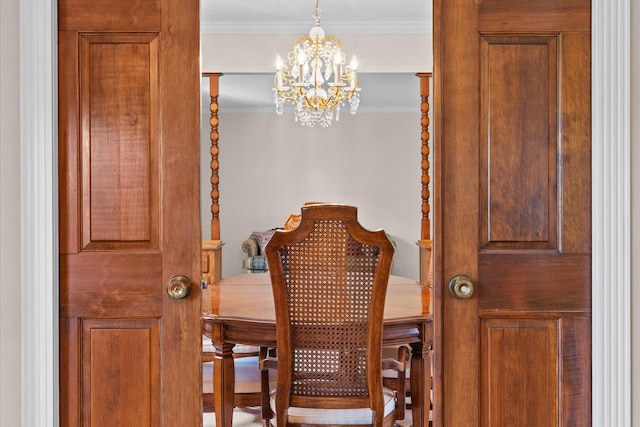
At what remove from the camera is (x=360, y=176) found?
25.3 ft

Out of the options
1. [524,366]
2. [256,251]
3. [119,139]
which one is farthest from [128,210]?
[256,251]

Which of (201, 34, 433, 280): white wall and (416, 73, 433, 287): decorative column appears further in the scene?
(201, 34, 433, 280): white wall

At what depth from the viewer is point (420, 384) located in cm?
258

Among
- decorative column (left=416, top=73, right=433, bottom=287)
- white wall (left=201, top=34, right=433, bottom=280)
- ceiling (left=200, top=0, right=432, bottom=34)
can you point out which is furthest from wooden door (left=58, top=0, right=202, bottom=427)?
white wall (left=201, top=34, right=433, bottom=280)

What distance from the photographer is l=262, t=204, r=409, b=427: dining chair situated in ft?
6.54

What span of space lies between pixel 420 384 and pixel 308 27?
3343 mm

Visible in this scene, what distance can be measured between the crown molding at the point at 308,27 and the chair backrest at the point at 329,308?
331 cm

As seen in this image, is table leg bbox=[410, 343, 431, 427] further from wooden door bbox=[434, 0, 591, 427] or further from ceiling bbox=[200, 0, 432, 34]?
ceiling bbox=[200, 0, 432, 34]

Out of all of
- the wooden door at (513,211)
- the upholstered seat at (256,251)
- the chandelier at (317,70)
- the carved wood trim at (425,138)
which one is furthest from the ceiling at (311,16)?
the wooden door at (513,211)

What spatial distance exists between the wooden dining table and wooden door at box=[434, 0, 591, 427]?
74 centimetres

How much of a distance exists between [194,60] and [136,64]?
0.51 ft

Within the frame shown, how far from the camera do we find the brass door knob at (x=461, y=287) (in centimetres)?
155
